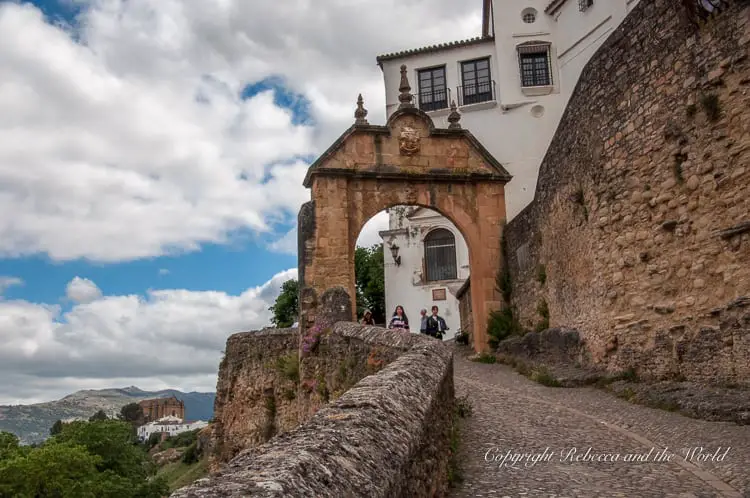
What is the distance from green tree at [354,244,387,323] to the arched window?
6.62 meters

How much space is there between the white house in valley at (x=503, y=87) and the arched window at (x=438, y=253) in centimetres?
5

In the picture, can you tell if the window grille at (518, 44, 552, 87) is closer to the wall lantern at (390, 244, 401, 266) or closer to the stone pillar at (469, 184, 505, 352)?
the wall lantern at (390, 244, 401, 266)

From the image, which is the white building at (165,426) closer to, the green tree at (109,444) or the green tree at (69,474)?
the green tree at (109,444)

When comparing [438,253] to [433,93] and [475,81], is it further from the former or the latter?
[475,81]

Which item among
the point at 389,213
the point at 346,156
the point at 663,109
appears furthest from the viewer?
the point at 389,213

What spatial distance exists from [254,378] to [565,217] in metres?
10.6

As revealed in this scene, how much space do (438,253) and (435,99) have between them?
7128 mm

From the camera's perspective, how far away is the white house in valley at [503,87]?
98.6ft

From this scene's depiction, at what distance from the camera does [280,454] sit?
2.77 m

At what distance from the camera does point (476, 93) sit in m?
31.3

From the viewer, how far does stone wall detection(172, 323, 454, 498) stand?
7.94 feet

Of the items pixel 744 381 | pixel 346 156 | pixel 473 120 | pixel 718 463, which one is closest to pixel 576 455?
pixel 718 463

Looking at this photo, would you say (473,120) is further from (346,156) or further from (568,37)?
(346,156)

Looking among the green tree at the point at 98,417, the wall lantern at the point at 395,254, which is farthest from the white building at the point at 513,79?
the green tree at the point at 98,417
